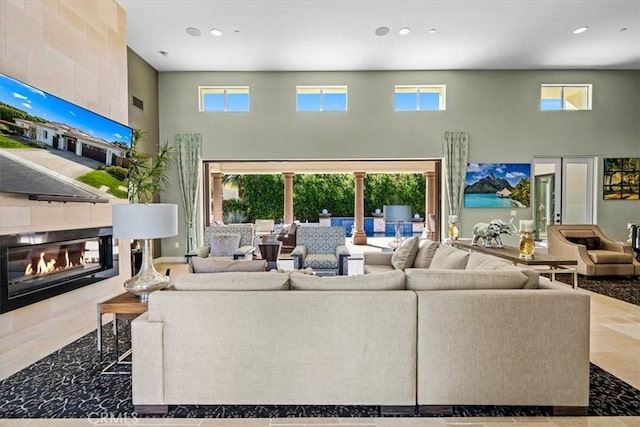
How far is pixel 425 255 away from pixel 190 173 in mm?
5706

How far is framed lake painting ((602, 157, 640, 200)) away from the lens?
767cm

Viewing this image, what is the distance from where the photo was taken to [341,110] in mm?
7699

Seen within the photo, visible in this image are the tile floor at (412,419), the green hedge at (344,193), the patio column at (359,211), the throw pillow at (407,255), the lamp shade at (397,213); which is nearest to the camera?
the tile floor at (412,419)

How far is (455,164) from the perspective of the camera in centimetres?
763

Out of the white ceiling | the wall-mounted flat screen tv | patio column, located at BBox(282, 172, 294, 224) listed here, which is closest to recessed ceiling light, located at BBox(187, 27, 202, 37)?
the white ceiling

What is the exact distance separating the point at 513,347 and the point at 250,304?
163 centimetres

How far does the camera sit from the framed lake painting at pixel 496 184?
303 inches

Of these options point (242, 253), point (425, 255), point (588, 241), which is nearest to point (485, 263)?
point (425, 255)

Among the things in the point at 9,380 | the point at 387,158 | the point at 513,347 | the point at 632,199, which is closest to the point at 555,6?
the point at 387,158

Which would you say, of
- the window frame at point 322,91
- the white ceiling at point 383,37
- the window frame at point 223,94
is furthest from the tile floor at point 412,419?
the window frame at point 322,91

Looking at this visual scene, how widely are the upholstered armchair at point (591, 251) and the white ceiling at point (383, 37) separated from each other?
11.8 ft

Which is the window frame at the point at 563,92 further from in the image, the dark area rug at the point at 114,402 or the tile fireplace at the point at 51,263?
the tile fireplace at the point at 51,263

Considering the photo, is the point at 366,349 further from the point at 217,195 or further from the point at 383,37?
the point at 217,195

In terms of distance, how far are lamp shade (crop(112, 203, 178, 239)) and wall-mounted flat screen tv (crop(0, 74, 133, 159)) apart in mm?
1709
